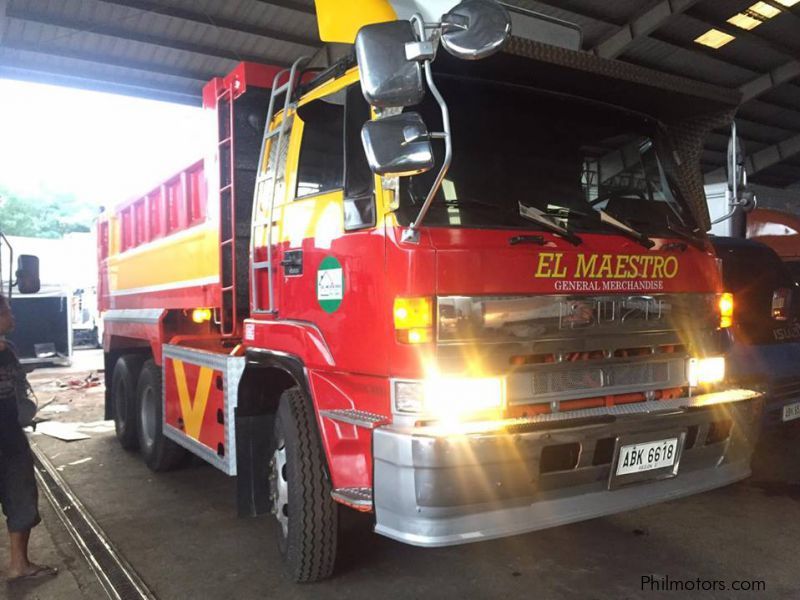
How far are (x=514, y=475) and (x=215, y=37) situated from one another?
10.3 metres

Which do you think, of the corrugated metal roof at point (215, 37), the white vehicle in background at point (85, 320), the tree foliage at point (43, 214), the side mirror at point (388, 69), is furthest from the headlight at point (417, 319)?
the tree foliage at point (43, 214)

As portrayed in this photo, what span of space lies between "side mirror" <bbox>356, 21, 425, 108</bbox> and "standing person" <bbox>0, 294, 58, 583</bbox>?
252 cm

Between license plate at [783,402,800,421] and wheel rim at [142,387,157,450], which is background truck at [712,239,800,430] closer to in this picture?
license plate at [783,402,800,421]

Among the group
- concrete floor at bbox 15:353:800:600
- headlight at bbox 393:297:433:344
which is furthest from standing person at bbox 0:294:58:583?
headlight at bbox 393:297:433:344

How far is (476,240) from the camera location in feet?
9.01

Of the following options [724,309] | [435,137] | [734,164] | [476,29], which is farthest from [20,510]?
[734,164]

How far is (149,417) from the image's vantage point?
18.7ft

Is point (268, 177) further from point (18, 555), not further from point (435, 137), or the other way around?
point (18, 555)

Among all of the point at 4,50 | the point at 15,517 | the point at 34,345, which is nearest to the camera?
the point at 15,517

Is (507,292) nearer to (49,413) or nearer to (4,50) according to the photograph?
(49,413)

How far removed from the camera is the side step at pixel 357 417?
108 inches

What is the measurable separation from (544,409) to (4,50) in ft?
35.0

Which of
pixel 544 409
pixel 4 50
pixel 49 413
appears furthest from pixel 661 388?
pixel 4 50

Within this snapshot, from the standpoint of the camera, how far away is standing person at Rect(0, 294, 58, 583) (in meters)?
3.54
